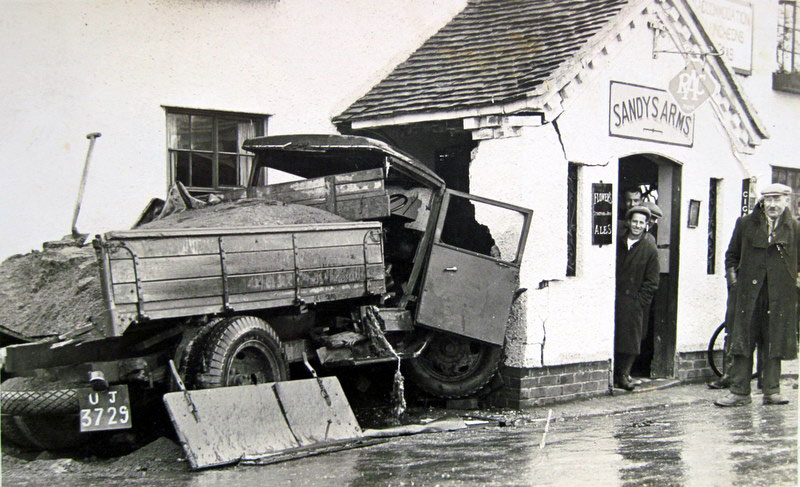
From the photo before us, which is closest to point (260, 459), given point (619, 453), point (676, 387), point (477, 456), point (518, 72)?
point (477, 456)

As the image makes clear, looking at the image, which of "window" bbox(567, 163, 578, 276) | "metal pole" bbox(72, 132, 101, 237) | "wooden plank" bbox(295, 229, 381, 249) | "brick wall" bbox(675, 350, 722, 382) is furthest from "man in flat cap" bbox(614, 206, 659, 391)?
A: "metal pole" bbox(72, 132, 101, 237)

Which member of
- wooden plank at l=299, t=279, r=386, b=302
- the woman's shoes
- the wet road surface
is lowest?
the woman's shoes

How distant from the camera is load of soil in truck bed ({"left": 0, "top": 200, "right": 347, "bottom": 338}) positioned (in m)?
7.15

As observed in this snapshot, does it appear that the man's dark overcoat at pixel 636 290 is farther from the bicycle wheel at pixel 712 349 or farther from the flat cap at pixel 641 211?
the bicycle wheel at pixel 712 349

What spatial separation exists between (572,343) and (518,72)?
295 cm

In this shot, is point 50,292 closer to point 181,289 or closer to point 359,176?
point 181,289

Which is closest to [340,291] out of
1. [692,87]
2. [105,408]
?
[105,408]

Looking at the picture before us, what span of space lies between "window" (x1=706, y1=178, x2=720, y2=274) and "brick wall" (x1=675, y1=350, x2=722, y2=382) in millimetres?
1086

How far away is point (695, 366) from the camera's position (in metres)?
12.4

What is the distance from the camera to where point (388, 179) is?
9.74 m

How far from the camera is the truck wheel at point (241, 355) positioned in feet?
23.5

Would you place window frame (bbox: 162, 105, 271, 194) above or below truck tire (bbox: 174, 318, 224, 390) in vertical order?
above

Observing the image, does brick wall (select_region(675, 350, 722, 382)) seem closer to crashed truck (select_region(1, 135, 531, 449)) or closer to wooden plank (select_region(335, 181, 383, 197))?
crashed truck (select_region(1, 135, 531, 449))

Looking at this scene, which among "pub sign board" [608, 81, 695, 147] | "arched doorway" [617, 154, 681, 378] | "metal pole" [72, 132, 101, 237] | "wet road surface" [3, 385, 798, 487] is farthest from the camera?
"arched doorway" [617, 154, 681, 378]
